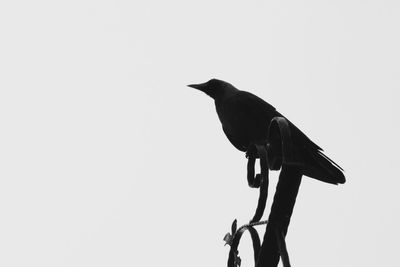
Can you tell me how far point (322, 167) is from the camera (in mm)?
3400

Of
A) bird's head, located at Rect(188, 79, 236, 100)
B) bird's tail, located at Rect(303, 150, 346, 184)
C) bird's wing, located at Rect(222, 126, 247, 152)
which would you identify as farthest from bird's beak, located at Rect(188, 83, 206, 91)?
bird's tail, located at Rect(303, 150, 346, 184)

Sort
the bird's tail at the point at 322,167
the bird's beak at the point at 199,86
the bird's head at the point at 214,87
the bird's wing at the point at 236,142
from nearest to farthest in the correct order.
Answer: the bird's tail at the point at 322,167 < the bird's wing at the point at 236,142 < the bird's head at the point at 214,87 < the bird's beak at the point at 199,86

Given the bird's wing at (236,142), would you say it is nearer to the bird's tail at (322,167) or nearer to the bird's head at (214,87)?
A: the bird's head at (214,87)

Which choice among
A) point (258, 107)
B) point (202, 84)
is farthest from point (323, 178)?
point (202, 84)

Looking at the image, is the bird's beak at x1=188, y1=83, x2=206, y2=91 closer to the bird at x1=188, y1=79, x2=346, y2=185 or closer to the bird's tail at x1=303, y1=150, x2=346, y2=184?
the bird at x1=188, y1=79, x2=346, y2=185

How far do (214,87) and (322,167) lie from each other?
7.89 ft

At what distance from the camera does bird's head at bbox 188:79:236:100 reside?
538cm

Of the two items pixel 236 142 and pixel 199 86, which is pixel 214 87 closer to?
pixel 199 86

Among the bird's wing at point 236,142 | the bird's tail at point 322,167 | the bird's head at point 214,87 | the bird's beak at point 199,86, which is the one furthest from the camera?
the bird's beak at point 199,86

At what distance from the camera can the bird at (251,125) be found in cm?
347

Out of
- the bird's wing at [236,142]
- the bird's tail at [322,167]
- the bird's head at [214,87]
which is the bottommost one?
the bird's tail at [322,167]

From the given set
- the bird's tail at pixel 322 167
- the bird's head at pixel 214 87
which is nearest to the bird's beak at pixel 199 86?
the bird's head at pixel 214 87

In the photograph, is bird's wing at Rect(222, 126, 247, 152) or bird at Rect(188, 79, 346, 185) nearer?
bird at Rect(188, 79, 346, 185)

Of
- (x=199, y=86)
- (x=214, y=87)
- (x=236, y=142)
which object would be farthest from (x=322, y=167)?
(x=199, y=86)
